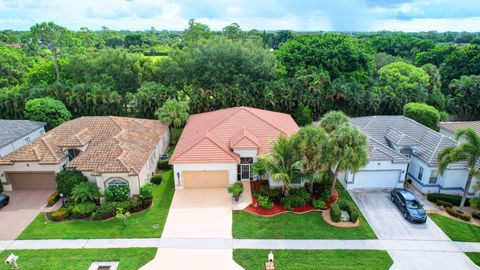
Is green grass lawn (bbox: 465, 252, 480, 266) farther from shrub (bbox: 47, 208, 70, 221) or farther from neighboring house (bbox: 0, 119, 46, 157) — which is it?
neighboring house (bbox: 0, 119, 46, 157)

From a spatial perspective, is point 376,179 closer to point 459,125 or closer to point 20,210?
point 459,125

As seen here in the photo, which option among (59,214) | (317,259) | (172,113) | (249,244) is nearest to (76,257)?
(59,214)

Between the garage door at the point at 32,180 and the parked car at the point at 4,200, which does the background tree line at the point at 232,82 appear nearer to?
the garage door at the point at 32,180

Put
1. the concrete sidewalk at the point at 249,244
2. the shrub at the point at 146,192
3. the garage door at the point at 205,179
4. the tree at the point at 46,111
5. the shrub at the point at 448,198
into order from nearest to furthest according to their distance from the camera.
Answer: the concrete sidewalk at the point at 249,244
the shrub at the point at 146,192
the shrub at the point at 448,198
the garage door at the point at 205,179
the tree at the point at 46,111

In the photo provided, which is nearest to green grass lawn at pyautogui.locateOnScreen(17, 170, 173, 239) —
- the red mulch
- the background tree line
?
the red mulch

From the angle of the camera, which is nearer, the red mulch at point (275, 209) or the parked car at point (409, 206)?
the parked car at point (409, 206)

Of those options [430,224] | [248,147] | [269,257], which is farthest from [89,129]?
[430,224]

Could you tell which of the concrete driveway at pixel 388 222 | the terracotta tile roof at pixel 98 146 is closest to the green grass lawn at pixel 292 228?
the concrete driveway at pixel 388 222

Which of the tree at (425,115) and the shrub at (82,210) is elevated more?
the tree at (425,115)
